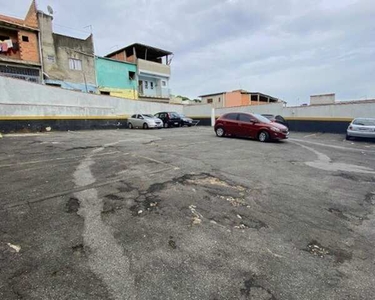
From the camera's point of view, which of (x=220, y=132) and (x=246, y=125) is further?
(x=220, y=132)

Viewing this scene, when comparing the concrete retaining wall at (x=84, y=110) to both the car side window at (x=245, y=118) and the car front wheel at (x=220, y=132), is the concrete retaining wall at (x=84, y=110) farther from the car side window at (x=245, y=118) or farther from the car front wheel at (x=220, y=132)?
the car front wheel at (x=220, y=132)

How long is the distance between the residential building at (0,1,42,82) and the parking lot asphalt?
20.5m

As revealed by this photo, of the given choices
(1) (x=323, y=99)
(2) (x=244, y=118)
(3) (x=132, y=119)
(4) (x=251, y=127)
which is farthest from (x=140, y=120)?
(1) (x=323, y=99)

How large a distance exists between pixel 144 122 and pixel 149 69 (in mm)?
14782

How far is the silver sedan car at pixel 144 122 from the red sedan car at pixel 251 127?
26.7 ft

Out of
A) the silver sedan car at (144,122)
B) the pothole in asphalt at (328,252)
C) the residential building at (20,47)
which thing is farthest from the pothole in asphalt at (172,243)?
the residential building at (20,47)

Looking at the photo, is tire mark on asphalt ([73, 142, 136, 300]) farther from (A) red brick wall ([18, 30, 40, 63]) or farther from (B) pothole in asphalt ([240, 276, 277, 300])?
(A) red brick wall ([18, 30, 40, 63])

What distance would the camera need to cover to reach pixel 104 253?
273 cm

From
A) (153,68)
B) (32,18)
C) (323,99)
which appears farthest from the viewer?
(153,68)

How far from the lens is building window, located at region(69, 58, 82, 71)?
25156mm

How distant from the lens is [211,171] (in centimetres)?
638

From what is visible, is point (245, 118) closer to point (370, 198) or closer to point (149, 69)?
point (370, 198)

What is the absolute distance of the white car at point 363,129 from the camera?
13.6m

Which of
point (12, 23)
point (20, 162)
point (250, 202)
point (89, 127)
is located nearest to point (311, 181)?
point (250, 202)
